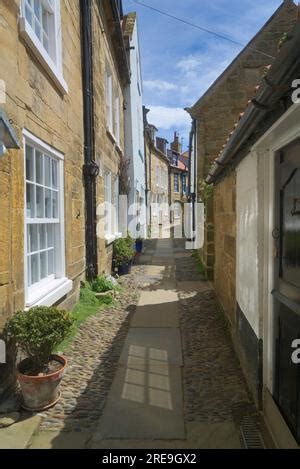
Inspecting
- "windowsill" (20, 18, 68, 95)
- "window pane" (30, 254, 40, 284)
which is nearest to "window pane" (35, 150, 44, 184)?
"window pane" (30, 254, 40, 284)

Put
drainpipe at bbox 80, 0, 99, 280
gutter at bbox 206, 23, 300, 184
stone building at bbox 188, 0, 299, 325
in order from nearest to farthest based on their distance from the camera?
gutter at bbox 206, 23, 300, 184, drainpipe at bbox 80, 0, 99, 280, stone building at bbox 188, 0, 299, 325

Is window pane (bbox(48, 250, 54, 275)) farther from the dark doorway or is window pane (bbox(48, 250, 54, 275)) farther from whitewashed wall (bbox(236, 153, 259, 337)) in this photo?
the dark doorway

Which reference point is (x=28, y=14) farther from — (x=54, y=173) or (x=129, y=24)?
(x=129, y=24)

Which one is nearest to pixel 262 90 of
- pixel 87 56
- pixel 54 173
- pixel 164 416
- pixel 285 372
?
pixel 285 372

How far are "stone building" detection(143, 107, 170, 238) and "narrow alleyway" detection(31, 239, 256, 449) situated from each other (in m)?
17.4

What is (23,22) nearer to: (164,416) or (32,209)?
(32,209)

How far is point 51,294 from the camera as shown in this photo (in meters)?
4.81

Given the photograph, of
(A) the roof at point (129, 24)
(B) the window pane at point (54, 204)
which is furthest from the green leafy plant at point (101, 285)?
(A) the roof at point (129, 24)

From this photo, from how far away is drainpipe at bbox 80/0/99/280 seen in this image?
7207mm

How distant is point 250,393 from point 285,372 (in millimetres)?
948

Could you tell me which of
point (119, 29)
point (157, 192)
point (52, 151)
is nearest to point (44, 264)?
point (52, 151)

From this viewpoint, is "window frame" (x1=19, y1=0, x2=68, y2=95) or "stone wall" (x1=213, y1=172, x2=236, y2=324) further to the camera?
"stone wall" (x1=213, y1=172, x2=236, y2=324)

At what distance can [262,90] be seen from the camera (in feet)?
8.25
